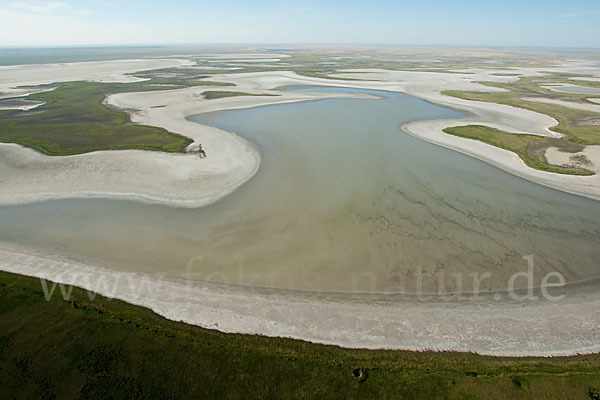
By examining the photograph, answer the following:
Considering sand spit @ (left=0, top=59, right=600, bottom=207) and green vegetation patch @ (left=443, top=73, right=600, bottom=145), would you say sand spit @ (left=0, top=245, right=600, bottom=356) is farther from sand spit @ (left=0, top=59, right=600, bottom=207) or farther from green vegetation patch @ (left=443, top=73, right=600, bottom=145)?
green vegetation patch @ (left=443, top=73, right=600, bottom=145)

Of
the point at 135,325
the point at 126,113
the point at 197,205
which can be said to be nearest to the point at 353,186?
the point at 197,205

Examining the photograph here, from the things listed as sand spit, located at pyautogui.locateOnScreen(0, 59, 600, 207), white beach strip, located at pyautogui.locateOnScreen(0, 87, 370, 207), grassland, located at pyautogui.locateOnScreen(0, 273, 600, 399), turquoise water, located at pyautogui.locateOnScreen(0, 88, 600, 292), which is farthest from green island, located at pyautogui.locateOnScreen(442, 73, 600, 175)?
white beach strip, located at pyautogui.locateOnScreen(0, 87, 370, 207)

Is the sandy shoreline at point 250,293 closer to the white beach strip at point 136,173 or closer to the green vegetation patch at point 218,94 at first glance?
the white beach strip at point 136,173

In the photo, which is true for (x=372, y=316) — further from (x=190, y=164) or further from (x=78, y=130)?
(x=78, y=130)

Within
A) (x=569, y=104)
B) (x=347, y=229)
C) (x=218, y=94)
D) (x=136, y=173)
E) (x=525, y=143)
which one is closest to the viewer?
(x=347, y=229)

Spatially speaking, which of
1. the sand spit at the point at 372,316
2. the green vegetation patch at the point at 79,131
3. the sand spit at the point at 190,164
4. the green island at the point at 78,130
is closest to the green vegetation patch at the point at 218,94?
the sand spit at the point at 190,164

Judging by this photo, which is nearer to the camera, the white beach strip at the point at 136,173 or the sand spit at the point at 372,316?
the sand spit at the point at 372,316

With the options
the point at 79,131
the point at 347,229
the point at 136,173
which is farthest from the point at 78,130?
the point at 347,229
